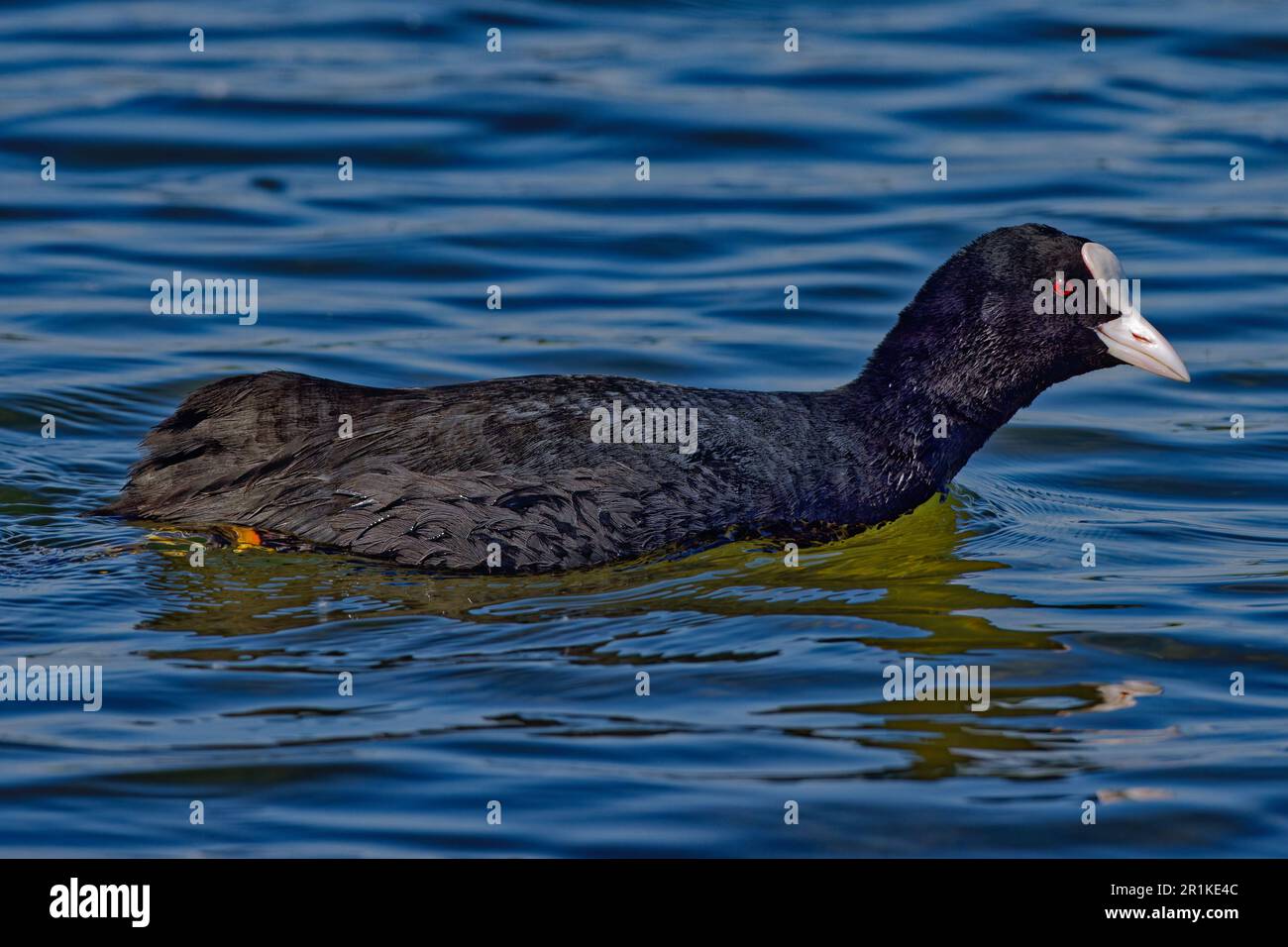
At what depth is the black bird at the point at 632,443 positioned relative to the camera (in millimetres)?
7871

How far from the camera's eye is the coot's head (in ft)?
28.2

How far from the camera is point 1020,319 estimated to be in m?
8.62

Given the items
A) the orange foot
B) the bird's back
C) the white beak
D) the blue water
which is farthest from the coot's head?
the orange foot

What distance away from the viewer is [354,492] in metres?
7.93

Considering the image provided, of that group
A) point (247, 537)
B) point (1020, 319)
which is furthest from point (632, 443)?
point (1020, 319)

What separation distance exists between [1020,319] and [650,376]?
3292 mm

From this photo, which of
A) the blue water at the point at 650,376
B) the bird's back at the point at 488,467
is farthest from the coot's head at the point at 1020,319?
the blue water at the point at 650,376

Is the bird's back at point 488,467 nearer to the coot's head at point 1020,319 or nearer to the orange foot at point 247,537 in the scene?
the orange foot at point 247,537

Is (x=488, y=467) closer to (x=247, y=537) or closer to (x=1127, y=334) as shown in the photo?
(x=247, y=537)

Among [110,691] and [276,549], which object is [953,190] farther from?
[110,691]

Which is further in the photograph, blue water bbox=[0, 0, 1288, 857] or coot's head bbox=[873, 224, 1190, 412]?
coot's head bbox=[873, 224, 1190, 412]

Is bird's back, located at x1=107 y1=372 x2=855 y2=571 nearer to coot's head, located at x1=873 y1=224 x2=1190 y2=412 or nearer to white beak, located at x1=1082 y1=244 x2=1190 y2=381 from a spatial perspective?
coot's head, located at x1=873 y1=224 x2=1190 y2=412

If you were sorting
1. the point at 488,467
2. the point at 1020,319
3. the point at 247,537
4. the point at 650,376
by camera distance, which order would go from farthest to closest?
the point at 650,376
the point at 1020,319
the point at 247,537
the point at 488,467

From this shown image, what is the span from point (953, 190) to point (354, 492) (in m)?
7.97
